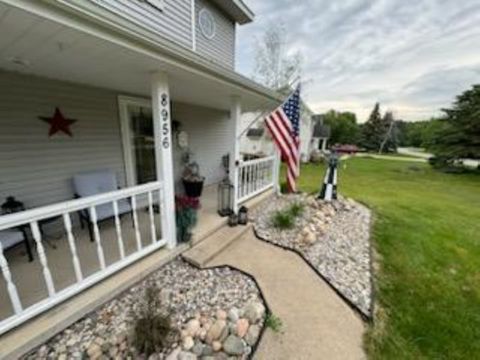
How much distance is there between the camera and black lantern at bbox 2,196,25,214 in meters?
2.91

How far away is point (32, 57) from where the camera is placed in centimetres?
227

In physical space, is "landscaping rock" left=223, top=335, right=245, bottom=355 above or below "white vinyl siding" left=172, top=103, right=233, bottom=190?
below

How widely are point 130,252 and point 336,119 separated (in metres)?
43.5

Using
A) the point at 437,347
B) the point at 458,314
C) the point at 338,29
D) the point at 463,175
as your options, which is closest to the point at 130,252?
the point at 437,347

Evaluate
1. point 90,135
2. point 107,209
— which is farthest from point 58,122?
point 107,209

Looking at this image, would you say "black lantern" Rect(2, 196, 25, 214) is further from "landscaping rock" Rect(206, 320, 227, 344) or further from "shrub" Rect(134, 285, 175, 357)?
"landscaping rock" Rect(206, 320, 227, 344)

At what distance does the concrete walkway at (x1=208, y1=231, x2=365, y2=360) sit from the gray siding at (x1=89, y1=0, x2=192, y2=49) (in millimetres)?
4061

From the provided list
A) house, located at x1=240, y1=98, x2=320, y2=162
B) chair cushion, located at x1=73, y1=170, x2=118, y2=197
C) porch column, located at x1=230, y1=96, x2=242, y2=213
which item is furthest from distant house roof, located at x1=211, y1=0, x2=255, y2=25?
house, located at x1=240, y1=98, x2=320, y2=162

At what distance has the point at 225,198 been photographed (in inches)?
175

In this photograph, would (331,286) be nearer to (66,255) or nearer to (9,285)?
(9,285)

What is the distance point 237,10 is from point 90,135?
5.45 m

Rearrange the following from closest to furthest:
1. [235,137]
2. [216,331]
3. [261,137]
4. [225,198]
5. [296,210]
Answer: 1. [216,331]
2. [235,137]
3. [225,198]
4. [296,210]
5. [261,137]

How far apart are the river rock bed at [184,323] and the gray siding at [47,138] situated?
213 cm

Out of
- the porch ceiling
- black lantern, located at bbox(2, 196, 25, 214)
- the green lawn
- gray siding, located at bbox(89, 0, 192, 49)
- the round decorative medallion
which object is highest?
the round decorative medallion
